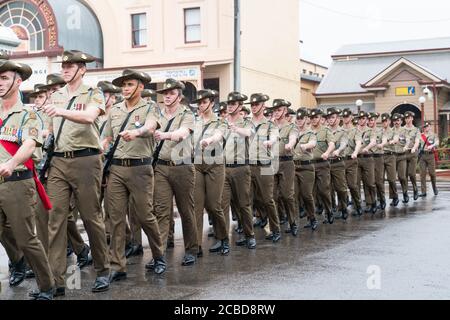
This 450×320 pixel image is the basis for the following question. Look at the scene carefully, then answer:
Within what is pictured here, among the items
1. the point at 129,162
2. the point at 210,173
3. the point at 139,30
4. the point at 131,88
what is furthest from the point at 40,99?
the point at 139,30

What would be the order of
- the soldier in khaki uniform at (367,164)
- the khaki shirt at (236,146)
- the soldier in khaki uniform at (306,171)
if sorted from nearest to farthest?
the khaki shirt at (236,146) < the soldier in khaki uniform at (306,171) < the soldier in khaki uniform at (367,164)

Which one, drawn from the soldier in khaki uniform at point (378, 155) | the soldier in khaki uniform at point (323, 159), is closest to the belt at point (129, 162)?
the soldier in khaki uniform at point (323, 159)

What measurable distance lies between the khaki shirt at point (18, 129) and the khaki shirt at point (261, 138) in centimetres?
453

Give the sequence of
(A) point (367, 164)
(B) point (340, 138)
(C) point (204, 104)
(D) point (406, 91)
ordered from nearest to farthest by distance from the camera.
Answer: (C) point (204, 104) → (B) point (340, 138) → (A) point (367, 164) → (D) point (406, 91)

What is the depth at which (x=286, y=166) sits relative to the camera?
38.6 feet

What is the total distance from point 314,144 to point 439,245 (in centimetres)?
285

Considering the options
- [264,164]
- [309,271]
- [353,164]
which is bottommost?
[309,271]

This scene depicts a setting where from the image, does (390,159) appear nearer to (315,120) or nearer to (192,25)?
(315,120)

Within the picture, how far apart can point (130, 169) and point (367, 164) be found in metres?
8.42

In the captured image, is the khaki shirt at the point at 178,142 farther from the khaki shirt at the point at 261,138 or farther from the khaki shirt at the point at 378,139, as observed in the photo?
the khaki shirt at the point at 378,139

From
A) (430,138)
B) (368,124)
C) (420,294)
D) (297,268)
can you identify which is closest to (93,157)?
(297,268)

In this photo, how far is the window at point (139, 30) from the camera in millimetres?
33188

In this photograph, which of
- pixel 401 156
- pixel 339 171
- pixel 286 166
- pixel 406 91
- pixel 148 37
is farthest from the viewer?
pixel 406 91

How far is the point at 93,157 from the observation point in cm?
721
